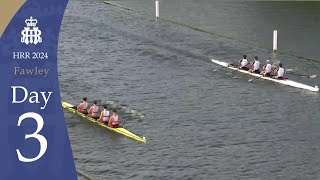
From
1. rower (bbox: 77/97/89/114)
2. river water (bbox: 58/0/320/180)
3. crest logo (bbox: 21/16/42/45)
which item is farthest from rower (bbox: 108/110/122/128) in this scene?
crest logo (bbox: 21/16/42/45)

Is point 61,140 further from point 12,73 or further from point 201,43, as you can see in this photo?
point 201,43

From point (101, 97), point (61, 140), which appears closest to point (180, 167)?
point (101, 97)

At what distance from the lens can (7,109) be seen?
925cm

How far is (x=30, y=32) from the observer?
9117 millimetres

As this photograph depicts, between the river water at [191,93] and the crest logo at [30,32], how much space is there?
17959 millimetres

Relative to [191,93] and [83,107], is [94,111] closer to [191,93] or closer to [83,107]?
[83,107]

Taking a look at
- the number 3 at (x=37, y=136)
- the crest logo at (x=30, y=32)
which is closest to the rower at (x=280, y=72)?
the number 3 at (x=37, y=136)

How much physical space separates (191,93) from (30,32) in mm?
33374

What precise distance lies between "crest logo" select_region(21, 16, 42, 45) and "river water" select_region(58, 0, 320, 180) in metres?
18.0

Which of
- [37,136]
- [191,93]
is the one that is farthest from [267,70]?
[37,136]

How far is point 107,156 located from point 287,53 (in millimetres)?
29869

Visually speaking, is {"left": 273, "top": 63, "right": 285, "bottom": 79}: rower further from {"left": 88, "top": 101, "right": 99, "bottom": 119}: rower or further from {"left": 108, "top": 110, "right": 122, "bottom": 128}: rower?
{"left": 108, "top": 110, "right": 122, "bottom": 128}: rower

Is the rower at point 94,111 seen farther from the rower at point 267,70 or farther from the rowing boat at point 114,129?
the rower at point 267,70

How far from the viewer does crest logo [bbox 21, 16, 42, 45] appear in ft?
29.9
